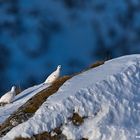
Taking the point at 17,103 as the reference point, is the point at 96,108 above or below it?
below

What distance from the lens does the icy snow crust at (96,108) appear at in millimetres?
20703

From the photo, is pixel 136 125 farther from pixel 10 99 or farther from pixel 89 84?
pixel 10 99

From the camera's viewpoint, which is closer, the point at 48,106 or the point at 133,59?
the point at 48,106

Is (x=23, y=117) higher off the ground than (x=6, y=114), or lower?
lower

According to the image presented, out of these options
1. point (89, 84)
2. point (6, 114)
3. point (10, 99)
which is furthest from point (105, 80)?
point (10, 99)

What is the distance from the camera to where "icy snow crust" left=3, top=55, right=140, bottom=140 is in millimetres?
20703

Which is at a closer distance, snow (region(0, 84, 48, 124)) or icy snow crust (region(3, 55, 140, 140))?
icy snow crust (region(3, 55, 140, 140))

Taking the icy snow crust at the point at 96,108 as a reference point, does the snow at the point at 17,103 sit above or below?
above

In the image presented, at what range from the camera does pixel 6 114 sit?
86.3 ft

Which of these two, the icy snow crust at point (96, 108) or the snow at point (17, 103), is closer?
the icy snow crust at point (96, 108)

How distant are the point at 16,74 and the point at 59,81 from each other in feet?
570

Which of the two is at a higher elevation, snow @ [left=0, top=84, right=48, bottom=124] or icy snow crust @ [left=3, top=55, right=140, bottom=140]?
snow @ [left=0, top=84, right=48, bottom=124]

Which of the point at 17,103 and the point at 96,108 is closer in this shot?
the point at 96,108

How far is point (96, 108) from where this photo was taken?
854 inches
